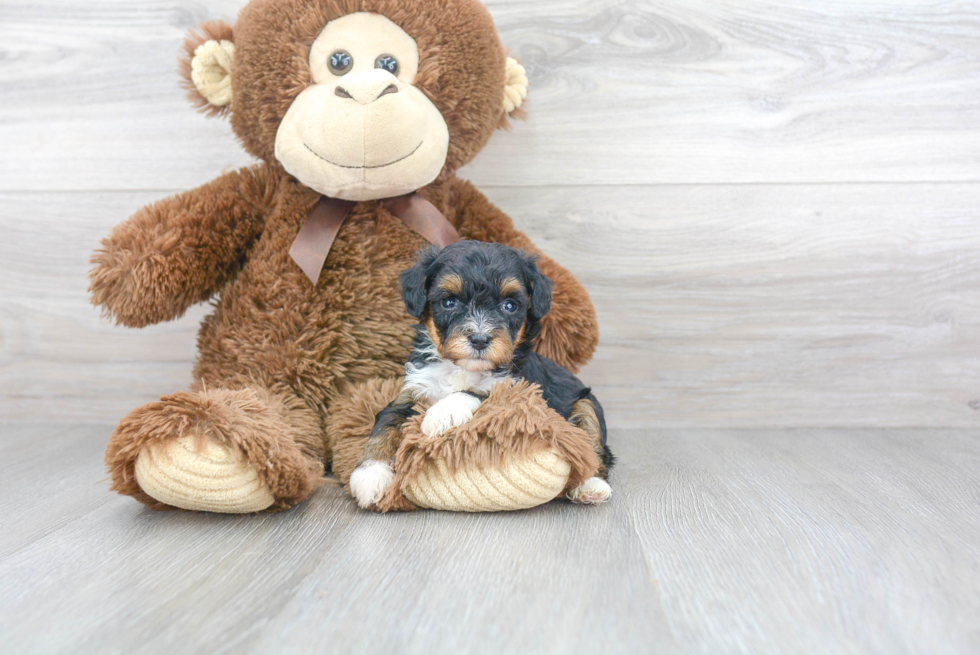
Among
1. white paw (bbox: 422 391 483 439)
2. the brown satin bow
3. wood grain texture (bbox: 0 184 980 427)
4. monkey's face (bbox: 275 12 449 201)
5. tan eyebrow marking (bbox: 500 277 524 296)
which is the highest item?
monkey's face (bbox: 275 12 449 201)

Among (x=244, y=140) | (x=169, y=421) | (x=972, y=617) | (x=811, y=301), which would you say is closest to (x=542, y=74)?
(x=244, y=140)

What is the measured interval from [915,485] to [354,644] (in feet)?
4.35

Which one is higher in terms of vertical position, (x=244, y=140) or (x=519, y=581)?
(x=244, y=140)

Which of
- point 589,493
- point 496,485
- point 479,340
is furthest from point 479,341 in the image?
point 589,493

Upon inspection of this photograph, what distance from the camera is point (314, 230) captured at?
1.70m

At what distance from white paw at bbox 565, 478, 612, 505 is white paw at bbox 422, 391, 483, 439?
0.26 metres

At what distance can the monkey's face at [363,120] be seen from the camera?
4.91ft

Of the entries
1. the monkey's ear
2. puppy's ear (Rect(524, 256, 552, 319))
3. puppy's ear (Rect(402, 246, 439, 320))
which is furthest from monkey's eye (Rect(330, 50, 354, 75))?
puppy's ear (Rect(524, 256, 552, 319))

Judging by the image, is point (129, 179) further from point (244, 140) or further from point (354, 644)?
point (354, 644)

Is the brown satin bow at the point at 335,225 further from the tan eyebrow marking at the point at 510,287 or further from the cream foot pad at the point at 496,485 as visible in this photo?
the cream foot pad at the point at 496,485

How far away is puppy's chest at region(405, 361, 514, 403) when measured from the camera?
1.47 metres

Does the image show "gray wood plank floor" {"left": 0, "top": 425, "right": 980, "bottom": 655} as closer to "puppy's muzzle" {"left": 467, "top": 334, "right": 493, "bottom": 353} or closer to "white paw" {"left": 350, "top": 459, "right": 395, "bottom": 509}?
"white paw" {"left": 350, "top": 459, "right": 395, "bottom": 509}

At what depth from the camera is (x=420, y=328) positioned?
1.53 meters

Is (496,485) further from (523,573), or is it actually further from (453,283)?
(453,283)
